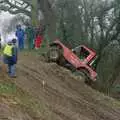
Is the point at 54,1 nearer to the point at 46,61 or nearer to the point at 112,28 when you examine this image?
the point at 112,28

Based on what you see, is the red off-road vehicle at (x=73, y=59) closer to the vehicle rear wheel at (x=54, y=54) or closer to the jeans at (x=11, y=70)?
the vehicle rear wheel at (x=54, y=54)

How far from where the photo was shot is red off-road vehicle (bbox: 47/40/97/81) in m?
28.0

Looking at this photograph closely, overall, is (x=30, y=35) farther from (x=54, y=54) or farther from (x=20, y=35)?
(x=54, y=54)

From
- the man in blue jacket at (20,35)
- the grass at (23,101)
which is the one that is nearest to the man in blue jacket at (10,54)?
the grass at (23,101)

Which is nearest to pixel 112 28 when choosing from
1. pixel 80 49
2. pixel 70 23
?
pixel 70 23

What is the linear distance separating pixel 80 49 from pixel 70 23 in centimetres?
1160

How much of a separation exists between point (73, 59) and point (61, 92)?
4752 millimetres

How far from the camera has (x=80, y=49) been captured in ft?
96.3

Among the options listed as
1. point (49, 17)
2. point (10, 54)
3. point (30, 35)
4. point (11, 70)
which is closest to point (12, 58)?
point (10, 54)

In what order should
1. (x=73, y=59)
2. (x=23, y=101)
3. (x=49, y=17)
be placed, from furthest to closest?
(x=49, y=17) → (x=73, y=59) → (x=23, y=101)

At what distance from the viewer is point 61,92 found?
77.4 ft

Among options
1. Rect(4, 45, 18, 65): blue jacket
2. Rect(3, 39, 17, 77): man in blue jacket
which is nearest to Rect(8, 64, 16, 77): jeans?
Rect(3, 39, 17, 77): man in blue jacket

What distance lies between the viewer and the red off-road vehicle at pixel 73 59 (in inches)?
1102

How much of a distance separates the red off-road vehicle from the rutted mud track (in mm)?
698
